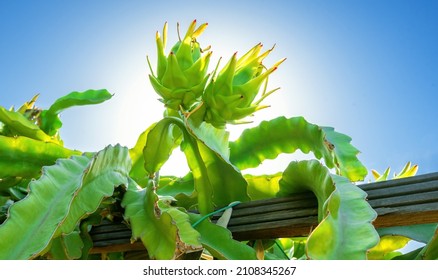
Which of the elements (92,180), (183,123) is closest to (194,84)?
(183,123)

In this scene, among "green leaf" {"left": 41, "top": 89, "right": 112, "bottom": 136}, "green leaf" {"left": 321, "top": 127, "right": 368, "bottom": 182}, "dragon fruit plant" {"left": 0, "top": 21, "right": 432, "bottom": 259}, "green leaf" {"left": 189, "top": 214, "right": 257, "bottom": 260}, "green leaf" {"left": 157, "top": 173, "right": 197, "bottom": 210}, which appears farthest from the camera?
"green leaf" {"left": 41, "top": 89, "right": 112, "bottom": 136}

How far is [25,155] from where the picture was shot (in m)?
0.98

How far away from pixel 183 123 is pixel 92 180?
0.57ft

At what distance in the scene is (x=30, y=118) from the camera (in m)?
1.19

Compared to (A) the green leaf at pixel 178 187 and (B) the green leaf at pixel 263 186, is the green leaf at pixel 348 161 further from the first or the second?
(A) the green leaf at pixel 178 187

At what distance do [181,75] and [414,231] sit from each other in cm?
44

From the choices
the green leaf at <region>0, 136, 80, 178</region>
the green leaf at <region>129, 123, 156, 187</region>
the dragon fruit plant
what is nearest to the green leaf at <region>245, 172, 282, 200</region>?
the dragon fruit plant

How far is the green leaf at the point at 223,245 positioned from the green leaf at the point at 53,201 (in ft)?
0.53

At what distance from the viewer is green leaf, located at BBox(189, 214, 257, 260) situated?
0.80 metres

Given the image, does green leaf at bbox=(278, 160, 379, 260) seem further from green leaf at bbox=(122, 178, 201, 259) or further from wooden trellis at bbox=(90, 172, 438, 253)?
green leaf at bbox=(122, 178, 201, 259)

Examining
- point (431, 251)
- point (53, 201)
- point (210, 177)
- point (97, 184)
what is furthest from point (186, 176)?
point (431, 251)

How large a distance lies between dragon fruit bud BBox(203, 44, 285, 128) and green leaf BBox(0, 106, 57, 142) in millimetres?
386

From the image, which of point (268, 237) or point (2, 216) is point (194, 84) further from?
point (2, 216)

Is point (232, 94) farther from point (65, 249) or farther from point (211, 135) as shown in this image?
point (65, 249)
